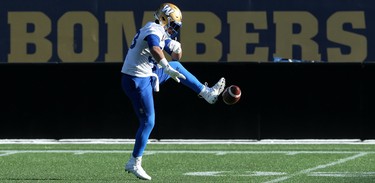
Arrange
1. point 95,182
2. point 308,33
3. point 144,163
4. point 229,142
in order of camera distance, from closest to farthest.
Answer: point 95,182 → point 144,163 → point 229,142 → point 308,33

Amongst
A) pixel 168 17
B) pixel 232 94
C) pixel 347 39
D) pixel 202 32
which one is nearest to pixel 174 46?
pixel 168 17

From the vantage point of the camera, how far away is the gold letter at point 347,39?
2298 centimetres

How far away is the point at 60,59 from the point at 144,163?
31.0 feet

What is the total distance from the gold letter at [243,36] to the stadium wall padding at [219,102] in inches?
166

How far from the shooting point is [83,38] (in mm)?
23234

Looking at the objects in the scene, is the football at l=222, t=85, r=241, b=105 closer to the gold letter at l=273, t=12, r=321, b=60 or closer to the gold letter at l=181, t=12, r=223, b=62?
the gold letter at l=273, t=12, r=321, b=60

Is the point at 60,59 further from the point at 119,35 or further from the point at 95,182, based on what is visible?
the point at 95,182

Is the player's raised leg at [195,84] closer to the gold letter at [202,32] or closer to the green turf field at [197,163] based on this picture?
the green turf field at [197,163]

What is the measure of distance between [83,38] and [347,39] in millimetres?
5212

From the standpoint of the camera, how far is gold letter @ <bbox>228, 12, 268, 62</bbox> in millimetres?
22953

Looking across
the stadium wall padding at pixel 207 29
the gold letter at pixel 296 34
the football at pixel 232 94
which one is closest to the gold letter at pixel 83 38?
the stadium wall padding at pixel 207 29

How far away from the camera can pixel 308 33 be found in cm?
2306

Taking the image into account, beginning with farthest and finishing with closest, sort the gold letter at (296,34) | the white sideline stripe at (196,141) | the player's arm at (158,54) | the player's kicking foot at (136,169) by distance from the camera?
the gold letter at (296,34) → the white sideline stripe at (196,141) → the player's kicking foot at (136,169) → the player's arm at (158,54)

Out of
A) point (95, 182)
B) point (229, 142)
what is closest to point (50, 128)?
point (229, 142)
